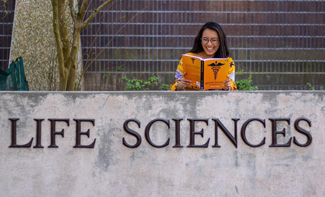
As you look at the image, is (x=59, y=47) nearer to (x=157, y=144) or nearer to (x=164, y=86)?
(x=157, y=144)

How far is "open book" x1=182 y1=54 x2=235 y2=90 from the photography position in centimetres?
513

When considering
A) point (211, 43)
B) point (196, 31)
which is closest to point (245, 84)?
point (196, 31)

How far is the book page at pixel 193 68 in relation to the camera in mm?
5191

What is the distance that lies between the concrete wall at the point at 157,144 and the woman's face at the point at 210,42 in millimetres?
771

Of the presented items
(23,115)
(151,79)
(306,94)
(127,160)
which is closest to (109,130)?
(127,160)

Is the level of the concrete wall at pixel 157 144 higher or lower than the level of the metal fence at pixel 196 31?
lower

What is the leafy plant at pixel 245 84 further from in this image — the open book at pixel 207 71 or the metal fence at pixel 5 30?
the open book at pixel 207 71

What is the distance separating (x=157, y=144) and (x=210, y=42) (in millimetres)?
1227

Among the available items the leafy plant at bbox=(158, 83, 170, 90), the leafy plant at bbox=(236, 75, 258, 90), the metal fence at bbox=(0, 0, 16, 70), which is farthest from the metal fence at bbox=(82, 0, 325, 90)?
the metal fence at bbox=(0, 0, 16, 70)

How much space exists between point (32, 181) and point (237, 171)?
5.72ft

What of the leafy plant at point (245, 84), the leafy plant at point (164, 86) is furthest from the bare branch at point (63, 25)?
the leafy plant at point (245, 84)

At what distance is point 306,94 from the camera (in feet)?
16.4

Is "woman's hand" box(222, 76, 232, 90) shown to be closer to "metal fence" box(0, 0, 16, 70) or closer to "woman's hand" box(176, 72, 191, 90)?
"woman's hand" box(176, 72, 191, 90)

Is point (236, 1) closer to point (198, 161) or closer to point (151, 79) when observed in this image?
point (151, 79)
